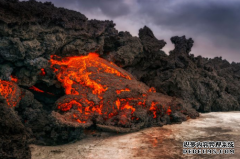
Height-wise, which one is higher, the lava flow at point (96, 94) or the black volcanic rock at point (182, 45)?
the black volcanic rock at point (182, 45)

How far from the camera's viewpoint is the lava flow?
24.1ft

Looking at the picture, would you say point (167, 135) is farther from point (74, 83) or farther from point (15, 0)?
point (15, 0)

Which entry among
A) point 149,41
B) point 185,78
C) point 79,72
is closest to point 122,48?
point 149,41

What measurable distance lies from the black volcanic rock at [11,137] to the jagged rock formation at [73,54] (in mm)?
2163

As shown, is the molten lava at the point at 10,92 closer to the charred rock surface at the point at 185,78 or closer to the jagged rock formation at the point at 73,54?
the jagged rock formation at the point at 73,54

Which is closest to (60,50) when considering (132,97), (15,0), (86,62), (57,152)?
(86,62)

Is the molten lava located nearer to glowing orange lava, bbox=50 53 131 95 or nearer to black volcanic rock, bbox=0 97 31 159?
glowing orange lava, bbox=50 53 131 95

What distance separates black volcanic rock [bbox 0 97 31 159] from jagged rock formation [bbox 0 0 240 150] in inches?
85.2

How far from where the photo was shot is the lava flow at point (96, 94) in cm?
734

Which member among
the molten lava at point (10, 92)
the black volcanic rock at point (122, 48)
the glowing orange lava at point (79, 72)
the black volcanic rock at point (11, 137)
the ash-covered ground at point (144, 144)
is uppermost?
the black volcanic rock at point (122, 48)

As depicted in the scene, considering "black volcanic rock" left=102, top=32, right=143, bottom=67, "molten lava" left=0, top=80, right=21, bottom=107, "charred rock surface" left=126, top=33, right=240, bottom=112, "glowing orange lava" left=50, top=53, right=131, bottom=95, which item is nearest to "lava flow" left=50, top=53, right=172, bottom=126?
"glowing orange lava" left=50, top=53, right=131, bottom=95

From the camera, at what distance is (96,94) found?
7945 mm

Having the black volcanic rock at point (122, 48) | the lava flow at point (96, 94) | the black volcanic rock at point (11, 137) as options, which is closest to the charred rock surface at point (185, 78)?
the black volcanic rock at point (122, 48)

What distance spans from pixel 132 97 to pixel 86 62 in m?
2.76
